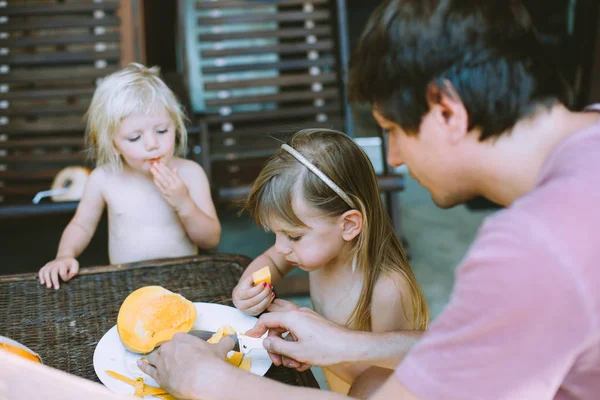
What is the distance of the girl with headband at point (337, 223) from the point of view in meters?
1.30

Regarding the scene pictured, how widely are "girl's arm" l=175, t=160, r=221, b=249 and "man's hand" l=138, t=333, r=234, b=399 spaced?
0.75 metres

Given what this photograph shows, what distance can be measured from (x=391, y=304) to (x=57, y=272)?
0.75 m

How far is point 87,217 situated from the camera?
185 cm

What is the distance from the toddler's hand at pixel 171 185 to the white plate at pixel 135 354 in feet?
1.71

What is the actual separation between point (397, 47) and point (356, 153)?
51cm

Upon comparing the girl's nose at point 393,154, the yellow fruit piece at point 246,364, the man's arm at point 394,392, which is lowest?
the yellow fruit piece at point 246,364

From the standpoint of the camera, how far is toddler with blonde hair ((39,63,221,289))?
1.73 m

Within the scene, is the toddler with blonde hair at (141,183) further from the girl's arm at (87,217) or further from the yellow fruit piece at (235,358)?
the yellow fruit piece at (235,358)

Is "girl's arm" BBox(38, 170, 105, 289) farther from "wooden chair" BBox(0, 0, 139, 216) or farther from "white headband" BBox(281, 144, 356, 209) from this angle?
"wooden chair" BBox(0, 0, 139, 216)

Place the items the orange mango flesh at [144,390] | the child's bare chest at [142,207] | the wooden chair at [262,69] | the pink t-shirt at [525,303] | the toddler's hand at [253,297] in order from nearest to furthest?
the pink t-shirt at [525,303]
the orange mango flesh at [144,390]
the toddler's hand at [253,297]
the child's bare chest at [142,207]
the wooden chair at [262,69]

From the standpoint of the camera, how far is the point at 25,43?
3088mm

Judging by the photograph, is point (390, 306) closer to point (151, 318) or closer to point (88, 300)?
point (151, 318)

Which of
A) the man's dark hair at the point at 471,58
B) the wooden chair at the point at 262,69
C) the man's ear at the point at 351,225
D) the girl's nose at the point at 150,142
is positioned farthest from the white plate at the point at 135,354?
the wooden chair at the point at 262,69

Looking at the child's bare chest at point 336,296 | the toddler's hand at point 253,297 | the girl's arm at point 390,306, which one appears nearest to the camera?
the toddler's hand at point 253,297
